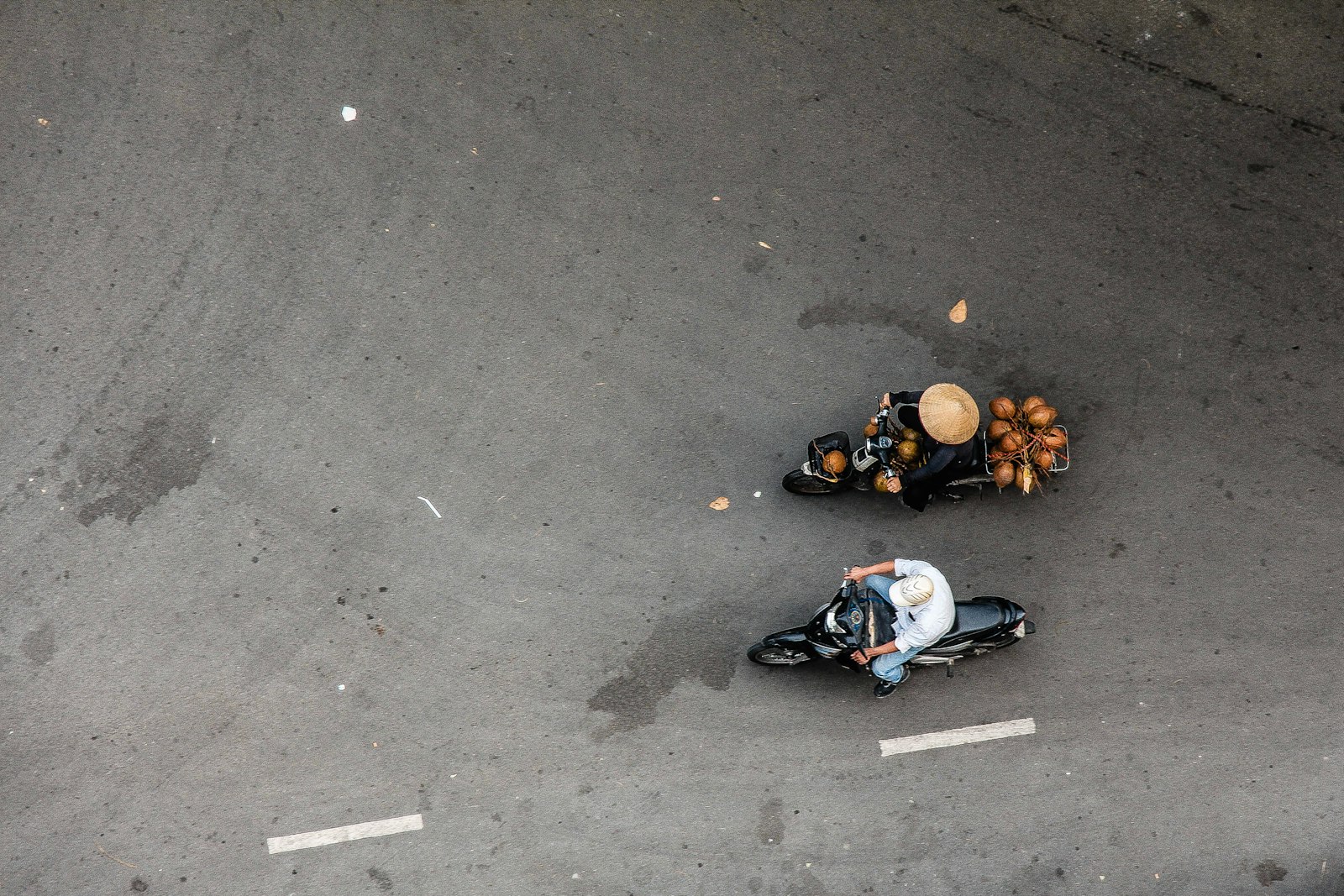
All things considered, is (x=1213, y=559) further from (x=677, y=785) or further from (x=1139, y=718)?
(x=677, y=785)

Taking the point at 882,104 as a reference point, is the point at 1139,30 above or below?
above

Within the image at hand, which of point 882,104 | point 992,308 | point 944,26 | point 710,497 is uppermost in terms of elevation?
point 944,26

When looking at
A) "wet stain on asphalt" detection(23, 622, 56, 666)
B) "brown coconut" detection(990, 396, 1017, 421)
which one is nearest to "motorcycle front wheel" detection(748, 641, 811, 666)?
"brown coconut" detection(990, 396, 1017, 421)

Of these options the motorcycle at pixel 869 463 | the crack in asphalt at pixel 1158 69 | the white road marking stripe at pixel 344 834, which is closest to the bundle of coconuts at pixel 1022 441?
the motorcycle at pixel 869 463

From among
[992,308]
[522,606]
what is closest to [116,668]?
[522,606]

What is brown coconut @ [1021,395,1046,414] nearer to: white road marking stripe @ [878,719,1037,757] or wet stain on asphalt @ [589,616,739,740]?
white road marking stripe @ [878,719,1037,757]

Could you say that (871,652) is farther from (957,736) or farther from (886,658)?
(957,736)
